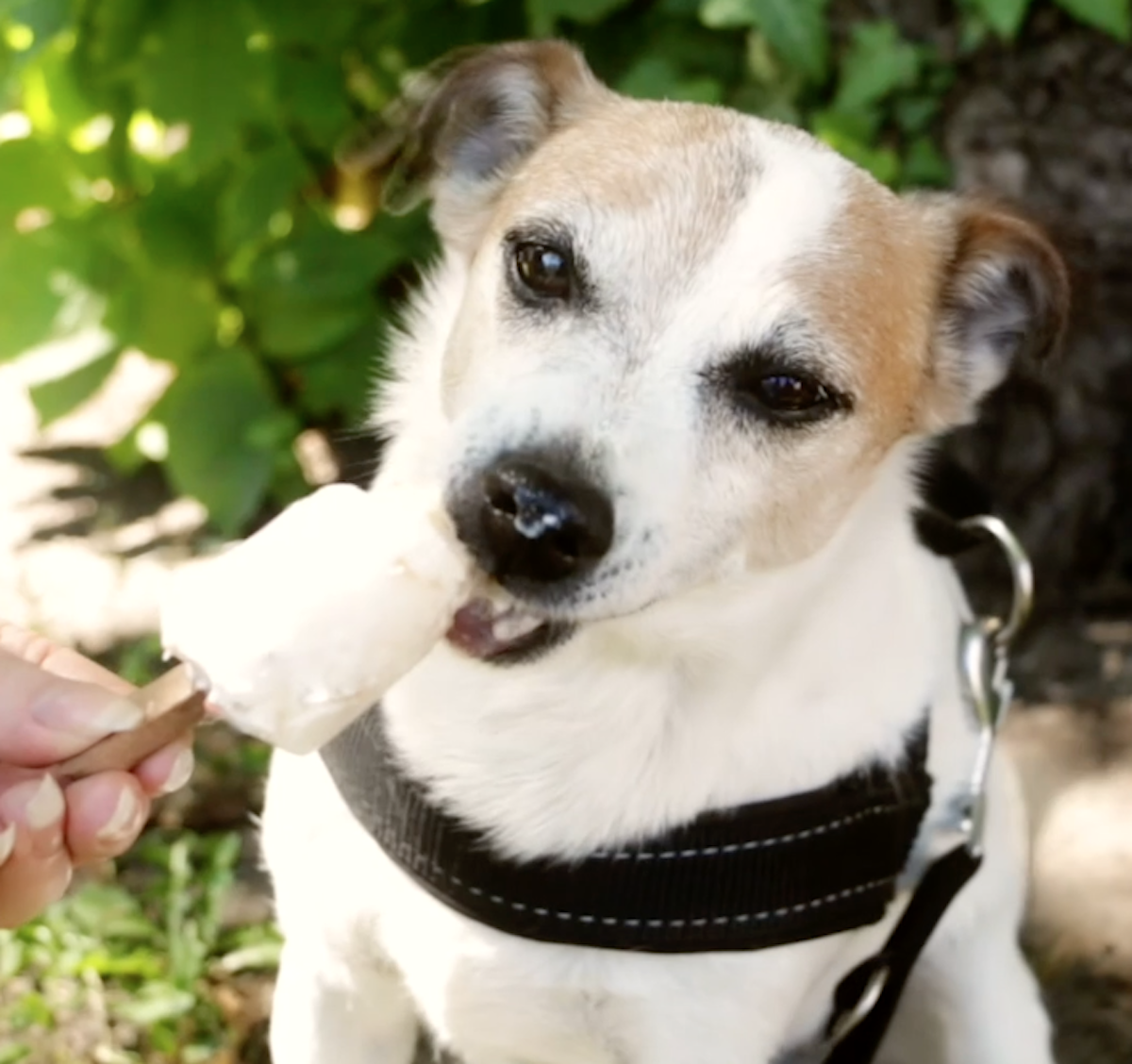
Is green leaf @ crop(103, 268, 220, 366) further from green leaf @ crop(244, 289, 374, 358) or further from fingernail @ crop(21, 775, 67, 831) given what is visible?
fingernail @ crop(21, 775, 67, 831)

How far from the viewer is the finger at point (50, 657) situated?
1307 mm

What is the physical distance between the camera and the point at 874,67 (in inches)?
89.2

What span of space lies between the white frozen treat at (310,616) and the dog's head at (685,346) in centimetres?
9

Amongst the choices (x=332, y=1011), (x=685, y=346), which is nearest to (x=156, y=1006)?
(x=332, y=1011)

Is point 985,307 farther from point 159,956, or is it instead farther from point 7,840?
point 159,956

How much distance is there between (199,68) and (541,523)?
1357mm

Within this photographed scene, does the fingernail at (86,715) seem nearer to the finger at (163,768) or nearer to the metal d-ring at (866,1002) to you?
the finger at (163,768)

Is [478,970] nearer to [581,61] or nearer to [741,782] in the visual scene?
[741,782]

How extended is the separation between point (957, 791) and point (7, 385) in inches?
88.4

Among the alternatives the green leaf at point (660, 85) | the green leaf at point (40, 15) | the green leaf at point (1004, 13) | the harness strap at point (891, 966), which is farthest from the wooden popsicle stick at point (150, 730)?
the green leaf at point (1004, 13)

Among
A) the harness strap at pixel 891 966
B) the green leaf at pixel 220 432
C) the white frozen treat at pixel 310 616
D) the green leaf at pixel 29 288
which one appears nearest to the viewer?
the white frozen treat at pixel 310 616

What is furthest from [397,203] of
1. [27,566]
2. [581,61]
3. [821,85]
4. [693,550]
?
[27,566]

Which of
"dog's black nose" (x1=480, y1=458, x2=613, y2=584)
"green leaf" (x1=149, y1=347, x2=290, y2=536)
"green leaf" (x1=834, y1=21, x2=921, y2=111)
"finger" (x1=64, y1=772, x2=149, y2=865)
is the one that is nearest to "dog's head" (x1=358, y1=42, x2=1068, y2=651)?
"dog's black nose" (x1=480, y1=458, x2=613, y2=584)

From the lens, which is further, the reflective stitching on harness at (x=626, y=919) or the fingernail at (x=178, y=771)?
the reflective stitching on harness at (x=626, y=919)
